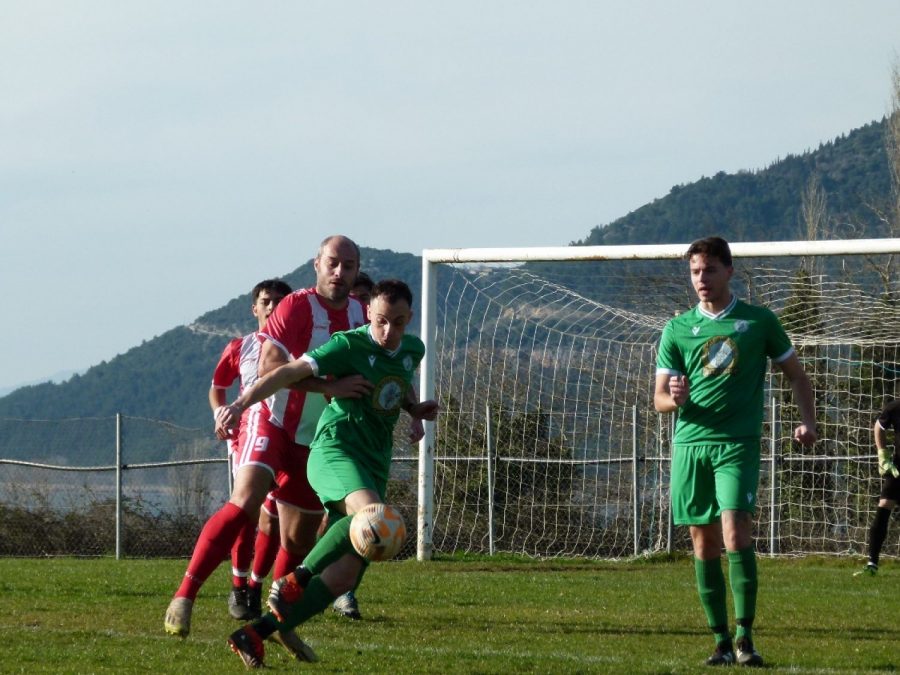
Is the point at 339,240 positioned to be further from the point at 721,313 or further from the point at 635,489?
the point at 635,489

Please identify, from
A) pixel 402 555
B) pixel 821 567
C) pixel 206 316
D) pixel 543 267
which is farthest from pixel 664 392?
pixel 206 316

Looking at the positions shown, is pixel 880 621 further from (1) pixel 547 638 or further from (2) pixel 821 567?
(2) pixel 821 567

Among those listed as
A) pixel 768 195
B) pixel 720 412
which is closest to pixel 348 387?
pixel 720 412

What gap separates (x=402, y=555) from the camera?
59.3ft

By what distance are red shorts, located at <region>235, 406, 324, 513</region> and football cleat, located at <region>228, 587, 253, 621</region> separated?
32.8 inches

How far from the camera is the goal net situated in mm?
16453

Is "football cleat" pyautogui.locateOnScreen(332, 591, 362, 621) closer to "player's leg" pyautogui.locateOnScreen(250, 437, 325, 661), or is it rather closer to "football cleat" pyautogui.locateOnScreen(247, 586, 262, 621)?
"football cleat" pyautogui.locateOnScreen(247, 586, 262, 621)

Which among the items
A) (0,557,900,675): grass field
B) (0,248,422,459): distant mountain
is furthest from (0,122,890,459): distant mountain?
(0,557,900,675): grass field

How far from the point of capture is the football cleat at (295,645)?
635 cm

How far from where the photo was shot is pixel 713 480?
22.9ft

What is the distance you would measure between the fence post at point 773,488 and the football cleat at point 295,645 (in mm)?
11204

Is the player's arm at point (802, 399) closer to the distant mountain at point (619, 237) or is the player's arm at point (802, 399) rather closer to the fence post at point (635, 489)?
the fence post at point (635, 489)

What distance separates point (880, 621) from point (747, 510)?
2.74m

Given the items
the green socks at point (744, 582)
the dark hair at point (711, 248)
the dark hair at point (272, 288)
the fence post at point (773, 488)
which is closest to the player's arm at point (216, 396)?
the dark hair at point (272, 288)
